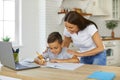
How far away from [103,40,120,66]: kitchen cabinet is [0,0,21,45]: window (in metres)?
2.19

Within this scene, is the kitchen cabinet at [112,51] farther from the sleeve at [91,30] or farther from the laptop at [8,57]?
the laptop at [8,57]

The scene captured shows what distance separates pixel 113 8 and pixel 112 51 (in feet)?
4.05

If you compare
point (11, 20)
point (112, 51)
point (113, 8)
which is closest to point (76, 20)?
point (11, 20)

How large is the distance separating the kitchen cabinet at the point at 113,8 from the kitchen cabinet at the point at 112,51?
2.41 feet

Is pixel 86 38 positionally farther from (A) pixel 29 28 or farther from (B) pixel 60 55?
(A) pixel 29 28

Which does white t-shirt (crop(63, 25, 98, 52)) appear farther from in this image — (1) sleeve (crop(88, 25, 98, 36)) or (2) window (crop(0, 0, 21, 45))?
(2) window (crop(0, 0, 21, 45))

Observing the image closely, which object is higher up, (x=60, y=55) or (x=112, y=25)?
(x=112, y=25)

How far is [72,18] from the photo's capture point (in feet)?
7.16

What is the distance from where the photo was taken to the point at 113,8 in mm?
5898

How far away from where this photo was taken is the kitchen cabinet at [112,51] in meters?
5.25

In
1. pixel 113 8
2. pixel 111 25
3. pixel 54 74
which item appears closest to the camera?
pixel 54 74

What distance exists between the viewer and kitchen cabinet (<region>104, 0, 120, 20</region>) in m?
5.77

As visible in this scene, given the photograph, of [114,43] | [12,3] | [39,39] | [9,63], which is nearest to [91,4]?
[114,43]

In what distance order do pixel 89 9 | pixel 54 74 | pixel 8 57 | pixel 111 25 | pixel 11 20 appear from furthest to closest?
1. pixel 111 25
2. pixel 89 9
3. pixel 11 20
4. pixel 8 57
5. pixel 54 74
